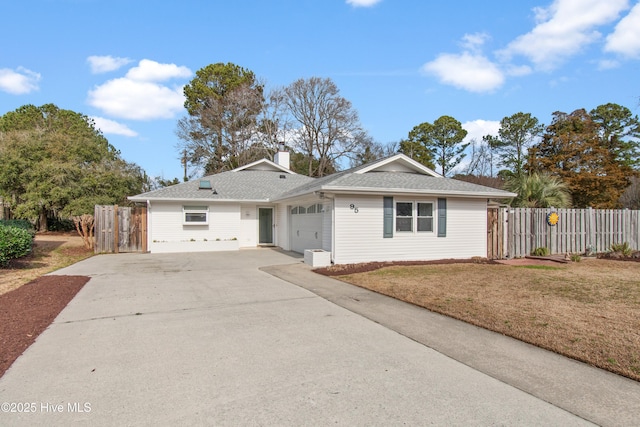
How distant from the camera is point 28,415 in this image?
2930mm

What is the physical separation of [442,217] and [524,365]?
9.45 metres

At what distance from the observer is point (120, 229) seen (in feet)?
53.4

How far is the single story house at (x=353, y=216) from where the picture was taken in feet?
39.0

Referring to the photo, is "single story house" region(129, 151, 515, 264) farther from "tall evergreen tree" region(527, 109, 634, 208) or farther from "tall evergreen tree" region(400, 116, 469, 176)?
"tall evergreen tree" region(400, 116, 469, 176)

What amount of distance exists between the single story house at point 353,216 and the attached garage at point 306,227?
0.04m

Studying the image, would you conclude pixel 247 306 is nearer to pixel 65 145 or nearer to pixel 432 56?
pixel 432 56

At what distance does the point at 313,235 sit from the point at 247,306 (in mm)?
7783

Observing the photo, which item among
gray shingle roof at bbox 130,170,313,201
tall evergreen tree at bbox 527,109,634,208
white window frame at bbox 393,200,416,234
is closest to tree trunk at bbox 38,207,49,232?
gray shingle roof at bbox 130,170,313,201

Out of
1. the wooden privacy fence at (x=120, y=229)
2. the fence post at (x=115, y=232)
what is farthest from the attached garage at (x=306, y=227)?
the fence post at (x=115, y=232)

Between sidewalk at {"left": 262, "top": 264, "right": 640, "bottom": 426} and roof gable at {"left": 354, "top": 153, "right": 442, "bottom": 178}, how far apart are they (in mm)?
7911

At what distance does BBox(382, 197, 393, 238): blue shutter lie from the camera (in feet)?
39.9

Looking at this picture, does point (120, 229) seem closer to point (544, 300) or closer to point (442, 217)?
point (442, 217)

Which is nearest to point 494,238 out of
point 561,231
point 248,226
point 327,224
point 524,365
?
point 561,231

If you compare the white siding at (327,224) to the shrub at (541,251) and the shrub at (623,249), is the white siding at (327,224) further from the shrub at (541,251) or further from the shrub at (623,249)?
the shrub at (623,249)
